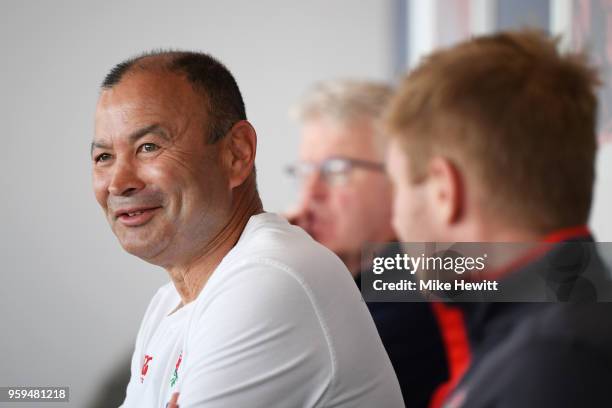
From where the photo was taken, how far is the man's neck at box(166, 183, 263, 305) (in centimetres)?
144

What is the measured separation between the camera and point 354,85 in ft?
7.63

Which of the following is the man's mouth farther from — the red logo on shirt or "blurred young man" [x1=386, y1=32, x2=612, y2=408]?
"blurred young man" [x1=386, y1=32, x2=612, y2=408]

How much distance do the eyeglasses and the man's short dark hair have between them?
801mm

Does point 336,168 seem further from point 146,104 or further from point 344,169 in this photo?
point 146,104

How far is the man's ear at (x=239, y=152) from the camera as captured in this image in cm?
148

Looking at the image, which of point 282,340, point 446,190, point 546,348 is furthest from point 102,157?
point 546,348

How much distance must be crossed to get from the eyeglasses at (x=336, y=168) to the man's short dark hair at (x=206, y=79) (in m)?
0.80

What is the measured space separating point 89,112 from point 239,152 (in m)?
2.42

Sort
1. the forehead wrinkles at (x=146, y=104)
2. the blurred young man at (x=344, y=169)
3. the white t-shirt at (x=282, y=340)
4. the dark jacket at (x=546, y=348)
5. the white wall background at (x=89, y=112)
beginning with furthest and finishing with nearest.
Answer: the white wall background at (x=89, y=112) < the blurred young man at (x=344, y=169) < the forehead wrinkles at (x=146, y=104) < the white t-shirt at (x=282, y=340) < the dark jacket at (x=546, y=348)

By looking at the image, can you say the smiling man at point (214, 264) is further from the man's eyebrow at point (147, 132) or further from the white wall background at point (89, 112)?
the white wall background at point (89, 112)

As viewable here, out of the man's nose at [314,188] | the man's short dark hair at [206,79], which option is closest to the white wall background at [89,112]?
the man's nose at [314,188]

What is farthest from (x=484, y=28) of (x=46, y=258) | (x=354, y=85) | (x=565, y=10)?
(x=46, y=258)

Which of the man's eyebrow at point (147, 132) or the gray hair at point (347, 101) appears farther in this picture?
the gray hair at point (347, 101)

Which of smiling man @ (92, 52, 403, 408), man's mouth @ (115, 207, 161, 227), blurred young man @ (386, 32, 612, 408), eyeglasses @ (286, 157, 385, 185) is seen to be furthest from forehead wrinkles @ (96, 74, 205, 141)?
eyeglasses @ (286, 157, 385, 185)
